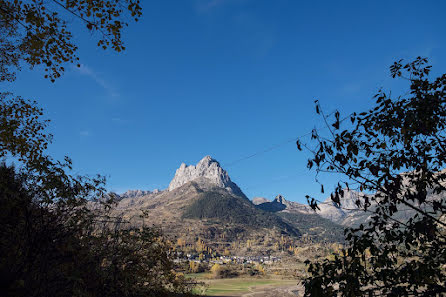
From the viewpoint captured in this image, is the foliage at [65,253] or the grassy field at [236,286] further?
the grassy field at [236,286]

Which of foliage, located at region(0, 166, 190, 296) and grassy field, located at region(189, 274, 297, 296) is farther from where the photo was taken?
grassy field, located at region(189, 274, 297, 296)

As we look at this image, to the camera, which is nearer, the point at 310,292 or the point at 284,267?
the point at 310,292

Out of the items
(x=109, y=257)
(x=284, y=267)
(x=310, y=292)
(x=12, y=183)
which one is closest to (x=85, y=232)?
(x=109, y=257)

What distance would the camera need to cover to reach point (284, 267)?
584 ft

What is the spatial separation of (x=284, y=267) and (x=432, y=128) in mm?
193626

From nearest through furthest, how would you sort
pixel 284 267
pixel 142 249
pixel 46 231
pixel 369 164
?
pixel 369 164 < pixel 46 231 < pixel 142 249 < pixel 284 267

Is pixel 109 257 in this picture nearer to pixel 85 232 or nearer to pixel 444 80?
pixel 85 232

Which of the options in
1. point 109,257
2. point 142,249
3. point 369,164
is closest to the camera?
point 369,164

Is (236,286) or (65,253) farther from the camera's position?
(236,286)

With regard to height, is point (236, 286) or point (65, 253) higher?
point (65, 253)

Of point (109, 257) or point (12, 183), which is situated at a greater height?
point (12, 183)

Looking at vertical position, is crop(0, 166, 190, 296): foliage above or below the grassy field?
above

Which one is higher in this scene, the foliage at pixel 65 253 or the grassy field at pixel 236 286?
the foliage at pixel 65 253

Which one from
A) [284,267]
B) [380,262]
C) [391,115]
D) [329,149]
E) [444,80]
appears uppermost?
[444,80]
